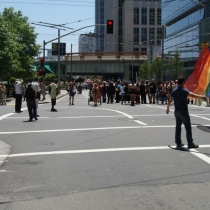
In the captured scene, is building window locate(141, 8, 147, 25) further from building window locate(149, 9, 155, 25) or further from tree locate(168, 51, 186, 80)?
tree locate(168, 51, 186, 80)

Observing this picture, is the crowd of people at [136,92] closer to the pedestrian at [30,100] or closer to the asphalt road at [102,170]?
the pedestrian at [30,100]

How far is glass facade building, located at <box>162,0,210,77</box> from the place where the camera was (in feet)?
186

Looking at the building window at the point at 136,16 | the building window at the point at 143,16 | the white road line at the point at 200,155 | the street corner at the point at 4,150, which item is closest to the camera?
the white road line at the point at 200,155

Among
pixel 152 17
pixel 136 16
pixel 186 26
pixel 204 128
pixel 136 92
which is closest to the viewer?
pixel 204 128

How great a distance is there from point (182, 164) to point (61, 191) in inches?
119

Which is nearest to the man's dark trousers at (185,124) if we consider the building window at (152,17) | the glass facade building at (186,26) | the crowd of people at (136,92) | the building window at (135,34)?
the crowd of people at (136,92)

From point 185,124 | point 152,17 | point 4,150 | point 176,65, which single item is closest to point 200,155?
point 185,124

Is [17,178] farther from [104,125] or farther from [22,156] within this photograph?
[104,125]

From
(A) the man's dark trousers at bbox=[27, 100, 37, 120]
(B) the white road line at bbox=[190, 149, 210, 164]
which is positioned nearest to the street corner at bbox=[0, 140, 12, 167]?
(B) the white road line at bbox=[190, 149, 210, 164]

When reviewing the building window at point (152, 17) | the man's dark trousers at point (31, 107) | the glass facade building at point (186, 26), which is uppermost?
the building window at point (152, 17)

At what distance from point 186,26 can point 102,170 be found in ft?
194

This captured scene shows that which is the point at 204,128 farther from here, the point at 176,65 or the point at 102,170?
the point at 176,65

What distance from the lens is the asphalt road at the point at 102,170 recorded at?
6430mm

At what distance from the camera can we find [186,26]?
64.9 m
